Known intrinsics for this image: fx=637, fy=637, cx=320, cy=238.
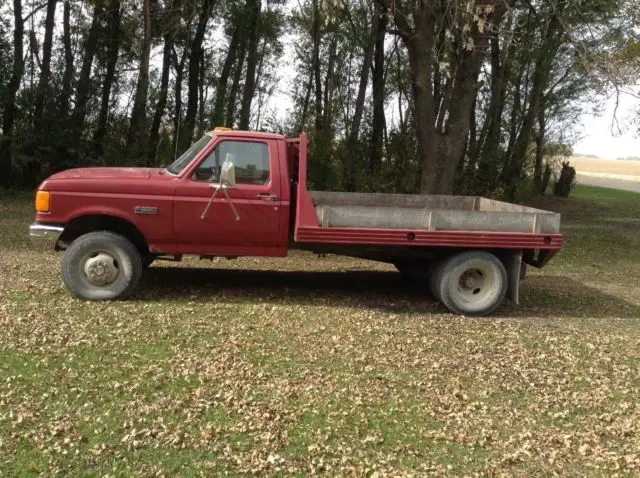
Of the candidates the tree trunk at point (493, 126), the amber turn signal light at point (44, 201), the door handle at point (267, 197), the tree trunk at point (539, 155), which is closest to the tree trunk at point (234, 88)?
the tree trunk at point (493, 126)

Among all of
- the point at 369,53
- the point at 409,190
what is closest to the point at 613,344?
the point at 409,190

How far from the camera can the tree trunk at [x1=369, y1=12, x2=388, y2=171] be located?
812 inches

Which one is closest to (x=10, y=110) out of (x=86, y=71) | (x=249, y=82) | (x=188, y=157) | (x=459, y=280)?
(x=86, y=71)

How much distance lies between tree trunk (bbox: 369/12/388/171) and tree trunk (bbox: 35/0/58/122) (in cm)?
1013

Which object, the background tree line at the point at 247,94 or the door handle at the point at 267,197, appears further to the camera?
the background tree line at the point at 247,94

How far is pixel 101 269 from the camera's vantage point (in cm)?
718

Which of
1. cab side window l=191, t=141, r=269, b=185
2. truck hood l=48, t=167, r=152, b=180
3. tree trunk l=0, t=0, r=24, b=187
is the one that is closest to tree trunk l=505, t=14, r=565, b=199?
tree trunk l=0, t=0, r=24, b=187

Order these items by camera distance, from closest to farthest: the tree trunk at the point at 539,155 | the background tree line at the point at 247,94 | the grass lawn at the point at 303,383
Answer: the grass lawn at the point at 303,383 < the background tree line at the point at 247,94 < the tree trunk at the point at 539,155

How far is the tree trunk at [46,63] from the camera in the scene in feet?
62.1

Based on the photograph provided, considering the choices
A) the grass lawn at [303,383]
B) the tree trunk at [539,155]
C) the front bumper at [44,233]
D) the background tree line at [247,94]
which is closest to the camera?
the grass lawn at [303,383]

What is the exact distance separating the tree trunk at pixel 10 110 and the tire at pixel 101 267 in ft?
44.3

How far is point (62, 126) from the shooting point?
1902 centimetres

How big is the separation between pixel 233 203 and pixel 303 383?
288cm

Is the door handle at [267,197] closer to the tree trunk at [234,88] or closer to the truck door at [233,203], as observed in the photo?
the truck door at [233,203]
